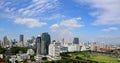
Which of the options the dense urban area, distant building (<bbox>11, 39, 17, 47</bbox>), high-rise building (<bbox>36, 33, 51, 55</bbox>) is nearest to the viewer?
the dense urban area

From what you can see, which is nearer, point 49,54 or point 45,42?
point 49,54

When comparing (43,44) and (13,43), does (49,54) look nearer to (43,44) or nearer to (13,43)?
(43,44)

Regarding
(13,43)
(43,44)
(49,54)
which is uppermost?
(13,43)

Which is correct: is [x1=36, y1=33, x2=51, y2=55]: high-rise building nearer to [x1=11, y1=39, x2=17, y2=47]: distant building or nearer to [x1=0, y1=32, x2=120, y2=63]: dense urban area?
[x1=0, y1=32, x2=120, y2=63]: dense urban area

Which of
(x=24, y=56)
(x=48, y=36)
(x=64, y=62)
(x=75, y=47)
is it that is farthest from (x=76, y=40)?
(x=64, y=62)

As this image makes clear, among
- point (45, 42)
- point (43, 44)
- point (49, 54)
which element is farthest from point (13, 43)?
point (49, 54)

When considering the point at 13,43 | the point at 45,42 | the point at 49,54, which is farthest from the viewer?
the point at 13,43

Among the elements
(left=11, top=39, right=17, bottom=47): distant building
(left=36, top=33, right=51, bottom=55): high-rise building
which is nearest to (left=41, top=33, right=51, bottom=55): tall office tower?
(left=36, top=33, right=51, bottom=55): high-rise building
